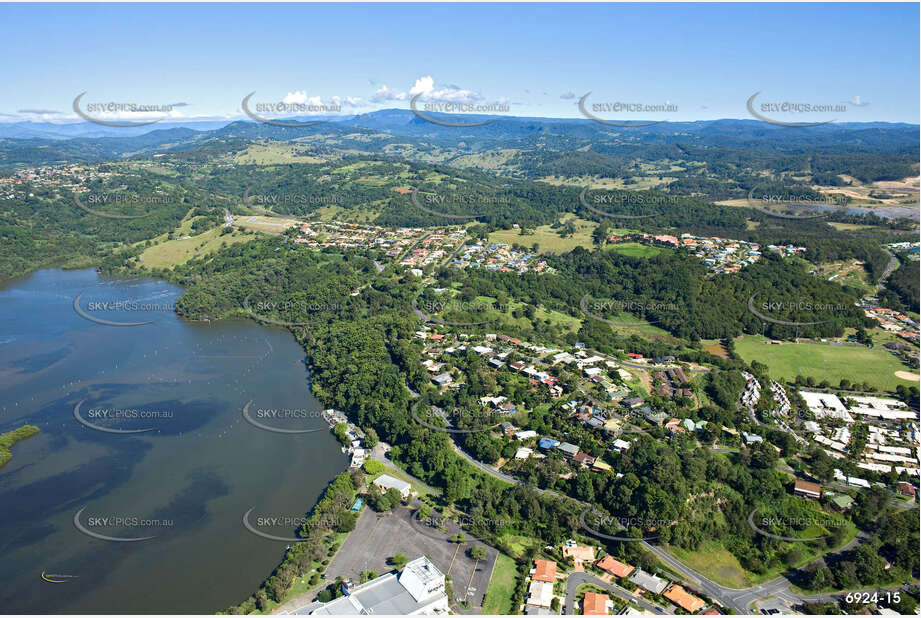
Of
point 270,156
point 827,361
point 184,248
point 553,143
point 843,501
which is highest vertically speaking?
point 553,143

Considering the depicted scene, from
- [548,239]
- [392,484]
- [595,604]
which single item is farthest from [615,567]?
[548,239]

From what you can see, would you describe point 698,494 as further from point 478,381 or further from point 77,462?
point 77,462

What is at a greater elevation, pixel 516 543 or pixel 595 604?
pixel 595 604

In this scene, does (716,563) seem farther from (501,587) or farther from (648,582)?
(501,587)

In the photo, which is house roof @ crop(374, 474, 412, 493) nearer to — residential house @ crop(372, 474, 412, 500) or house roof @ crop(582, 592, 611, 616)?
residential house @ crop(372, 474, 412, 500)

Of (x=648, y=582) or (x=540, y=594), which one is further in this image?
(x=648, y=582)

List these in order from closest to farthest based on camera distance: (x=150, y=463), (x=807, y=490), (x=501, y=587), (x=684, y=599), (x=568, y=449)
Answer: (x=684, y=599) → (x=501, y=587) → (x=807, y=490) → (x=568, y=449) → (x=150, y=463)
